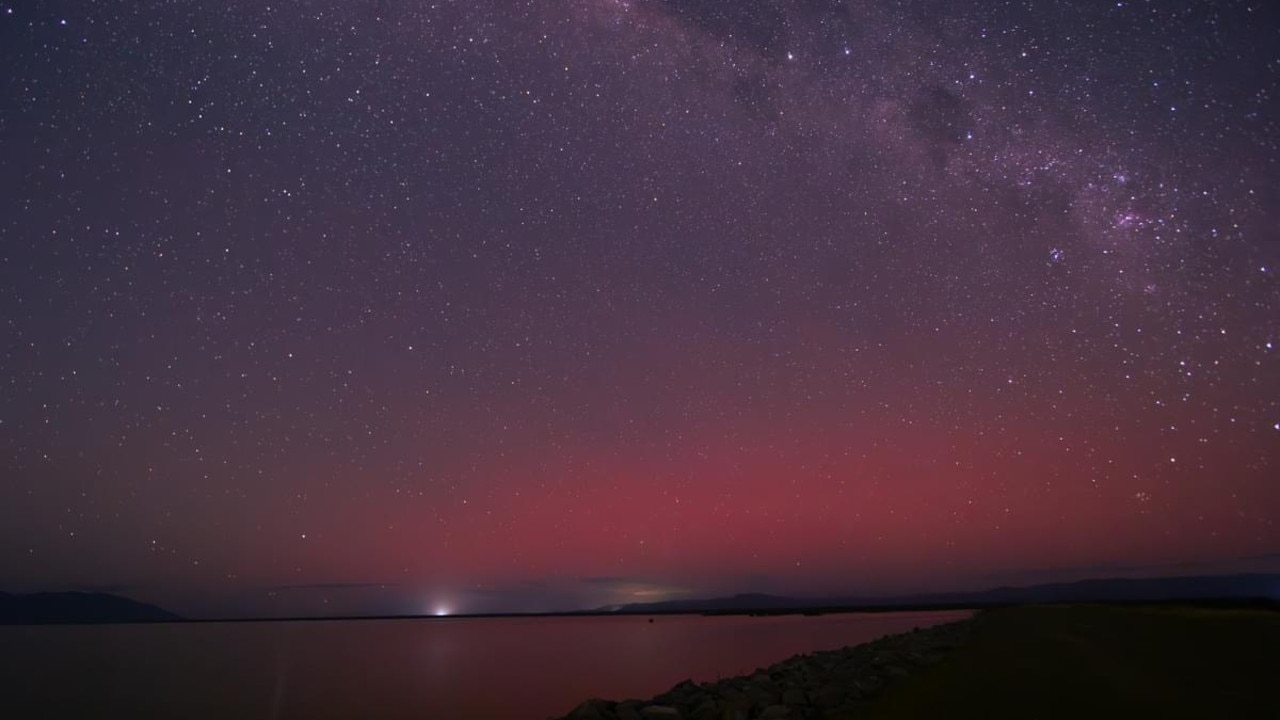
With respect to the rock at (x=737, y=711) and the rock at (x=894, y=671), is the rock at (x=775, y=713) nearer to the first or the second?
the rock at (x=737, y=711)

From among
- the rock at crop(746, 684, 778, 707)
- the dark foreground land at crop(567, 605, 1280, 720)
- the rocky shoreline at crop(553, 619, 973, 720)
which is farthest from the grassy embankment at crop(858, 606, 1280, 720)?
the rock at crop(746, 684, 778, 707)

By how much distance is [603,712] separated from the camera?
43.6ft

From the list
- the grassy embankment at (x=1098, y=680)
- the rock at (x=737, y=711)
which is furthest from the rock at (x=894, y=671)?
the rock at (x=737, y=711)

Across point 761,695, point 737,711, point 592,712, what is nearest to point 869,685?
point 761,695

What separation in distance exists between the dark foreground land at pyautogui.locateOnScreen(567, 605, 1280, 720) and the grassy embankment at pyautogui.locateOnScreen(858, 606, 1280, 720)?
0.02m

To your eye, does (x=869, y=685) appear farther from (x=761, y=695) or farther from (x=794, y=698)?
(x=794, y=698)

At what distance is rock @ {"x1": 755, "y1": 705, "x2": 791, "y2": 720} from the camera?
11.3 metres

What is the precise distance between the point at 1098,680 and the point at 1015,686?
7.22ft

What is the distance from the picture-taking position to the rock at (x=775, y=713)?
11258 mm

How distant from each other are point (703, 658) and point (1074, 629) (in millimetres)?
18429

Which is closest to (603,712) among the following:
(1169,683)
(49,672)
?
(1169,683)

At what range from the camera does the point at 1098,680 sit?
14.3 meters

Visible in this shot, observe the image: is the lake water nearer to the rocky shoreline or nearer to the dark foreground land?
the rocky shoreline

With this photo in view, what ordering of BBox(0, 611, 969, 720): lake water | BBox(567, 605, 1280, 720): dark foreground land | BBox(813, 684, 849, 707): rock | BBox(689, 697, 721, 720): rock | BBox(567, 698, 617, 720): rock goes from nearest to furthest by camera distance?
BBox(567, 605, 1280, 720): dark foreground land, BBox(813, 684, 849, 707): rock, BBox(567, 698, 617, 720): rock, BBox(689, 697, 721, 720): rock, BBox(0, 611, 969, 720): lake water
